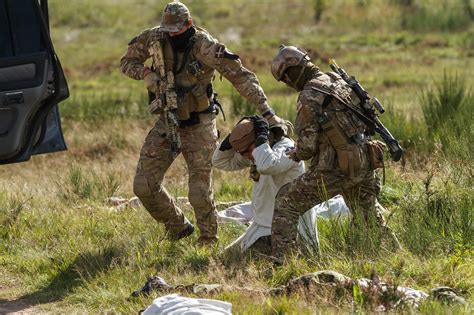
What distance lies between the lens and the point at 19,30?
22.9 ft

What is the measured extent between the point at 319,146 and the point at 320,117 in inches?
11.2

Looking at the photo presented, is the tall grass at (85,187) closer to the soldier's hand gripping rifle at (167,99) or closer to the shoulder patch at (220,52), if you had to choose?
the soldier's hand gripping rifle at (167,99)

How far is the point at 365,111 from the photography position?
20.9ft

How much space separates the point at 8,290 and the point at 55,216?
1384mm

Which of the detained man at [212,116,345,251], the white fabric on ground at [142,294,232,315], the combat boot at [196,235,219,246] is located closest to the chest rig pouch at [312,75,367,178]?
the detained man at [212,116,345,251]

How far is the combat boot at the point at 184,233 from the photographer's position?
24.1ft

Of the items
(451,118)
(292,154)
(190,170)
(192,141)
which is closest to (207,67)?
(192,141)

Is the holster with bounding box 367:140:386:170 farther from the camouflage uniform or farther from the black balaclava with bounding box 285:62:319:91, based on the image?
the black balaclava with bounding box 285:62:319:91

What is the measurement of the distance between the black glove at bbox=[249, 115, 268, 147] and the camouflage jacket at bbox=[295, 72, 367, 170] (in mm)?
218

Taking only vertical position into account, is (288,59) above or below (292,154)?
above

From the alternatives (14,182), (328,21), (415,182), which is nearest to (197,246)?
(415,182)

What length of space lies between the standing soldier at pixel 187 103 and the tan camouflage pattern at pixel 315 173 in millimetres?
871

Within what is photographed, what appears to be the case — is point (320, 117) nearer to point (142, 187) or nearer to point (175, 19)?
point (175, 19)

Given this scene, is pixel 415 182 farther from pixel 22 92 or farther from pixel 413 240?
pixel 22 92
